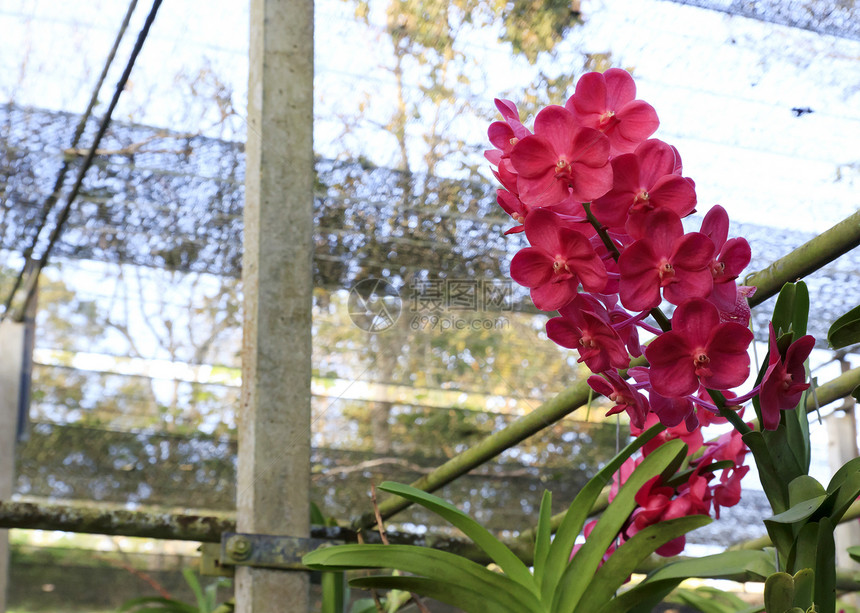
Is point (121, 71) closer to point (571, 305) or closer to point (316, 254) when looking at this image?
point (316, 254)

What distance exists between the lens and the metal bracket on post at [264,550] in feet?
4.04

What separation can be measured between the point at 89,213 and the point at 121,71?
66 centimetres

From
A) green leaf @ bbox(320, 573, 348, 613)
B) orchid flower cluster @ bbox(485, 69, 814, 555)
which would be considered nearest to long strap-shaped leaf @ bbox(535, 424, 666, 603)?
orchid flower cluster @ bbox(485, 69, 814, 555)

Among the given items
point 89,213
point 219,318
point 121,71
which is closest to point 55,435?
point 219,318

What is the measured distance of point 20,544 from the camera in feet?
14.3

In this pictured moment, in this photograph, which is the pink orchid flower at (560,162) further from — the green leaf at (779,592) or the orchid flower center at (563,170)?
A: the green leaf at (779,592)

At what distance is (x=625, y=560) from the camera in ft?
2.94

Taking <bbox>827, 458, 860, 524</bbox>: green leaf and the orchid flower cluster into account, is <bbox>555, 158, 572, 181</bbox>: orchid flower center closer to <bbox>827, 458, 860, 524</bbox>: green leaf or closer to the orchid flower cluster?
the orchid flower cluster

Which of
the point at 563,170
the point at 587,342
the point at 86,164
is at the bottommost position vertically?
the point at 587,342

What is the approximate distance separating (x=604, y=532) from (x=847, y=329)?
0.42 meters

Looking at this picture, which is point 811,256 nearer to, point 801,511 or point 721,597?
point 801,511

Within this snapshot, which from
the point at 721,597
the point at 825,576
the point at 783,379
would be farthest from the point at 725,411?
the point at 721,597

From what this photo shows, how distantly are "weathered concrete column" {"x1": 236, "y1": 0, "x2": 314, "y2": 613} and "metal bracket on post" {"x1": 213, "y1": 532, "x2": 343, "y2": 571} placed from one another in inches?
0.8

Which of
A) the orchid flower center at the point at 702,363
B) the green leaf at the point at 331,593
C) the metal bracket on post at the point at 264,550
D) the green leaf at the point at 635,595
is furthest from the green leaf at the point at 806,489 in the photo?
the green leaf at the point at 331,593
